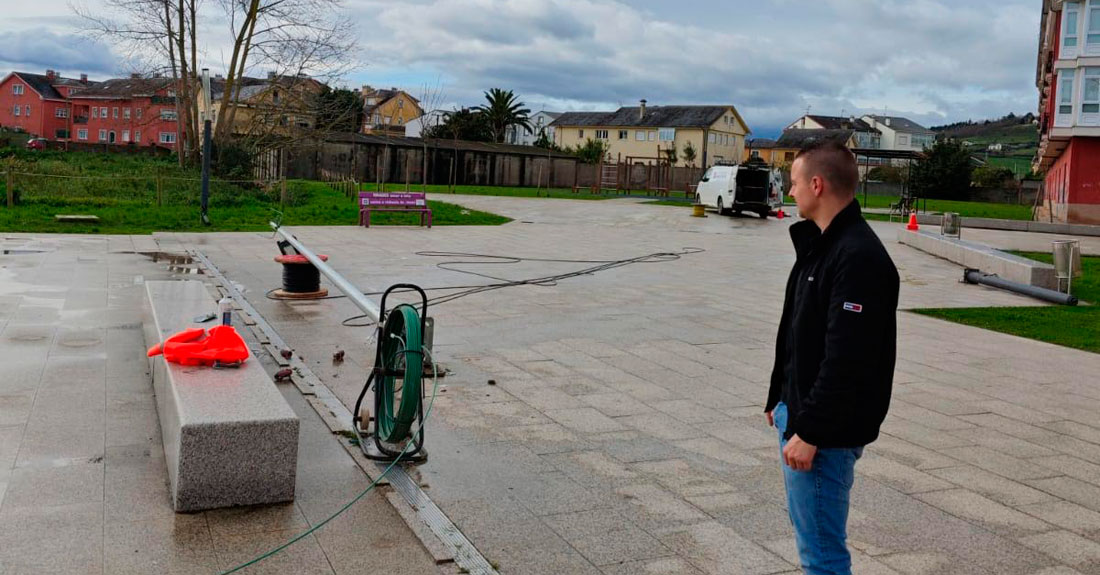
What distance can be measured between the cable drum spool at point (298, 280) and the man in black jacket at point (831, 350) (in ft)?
30.4

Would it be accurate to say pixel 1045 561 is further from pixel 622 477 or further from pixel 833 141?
pixel 833 141

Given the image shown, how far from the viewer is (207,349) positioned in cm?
567

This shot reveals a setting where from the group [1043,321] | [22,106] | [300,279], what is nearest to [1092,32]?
[1043,321]

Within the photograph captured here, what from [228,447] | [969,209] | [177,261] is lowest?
[228,447]

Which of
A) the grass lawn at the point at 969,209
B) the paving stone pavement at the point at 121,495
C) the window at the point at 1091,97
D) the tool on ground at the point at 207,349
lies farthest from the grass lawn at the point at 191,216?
the window at the point at 1091,97

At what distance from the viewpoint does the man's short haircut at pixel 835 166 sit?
10.1 ft

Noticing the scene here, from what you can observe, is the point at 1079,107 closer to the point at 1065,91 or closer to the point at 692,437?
the point at 1065,91

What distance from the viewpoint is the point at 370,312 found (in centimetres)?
622

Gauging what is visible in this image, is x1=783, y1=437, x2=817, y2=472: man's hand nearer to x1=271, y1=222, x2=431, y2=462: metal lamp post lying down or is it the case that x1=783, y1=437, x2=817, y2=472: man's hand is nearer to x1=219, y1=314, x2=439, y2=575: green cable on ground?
x1=219, y1=314, x2=439, y2=575: green cable on ground

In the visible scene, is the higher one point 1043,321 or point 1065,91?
point 1065,91

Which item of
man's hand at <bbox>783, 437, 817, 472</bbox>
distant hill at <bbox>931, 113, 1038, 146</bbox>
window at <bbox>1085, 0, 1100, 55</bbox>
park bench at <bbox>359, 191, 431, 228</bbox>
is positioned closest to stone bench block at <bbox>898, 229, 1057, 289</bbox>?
park bench at <bbox>359, 191, 431, 228</bbox>

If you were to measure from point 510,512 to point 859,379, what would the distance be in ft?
7.69

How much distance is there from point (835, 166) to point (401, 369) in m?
3.30

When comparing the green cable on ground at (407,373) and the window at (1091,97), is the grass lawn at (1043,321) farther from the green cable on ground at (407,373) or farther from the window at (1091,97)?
the window at (1091,97)
